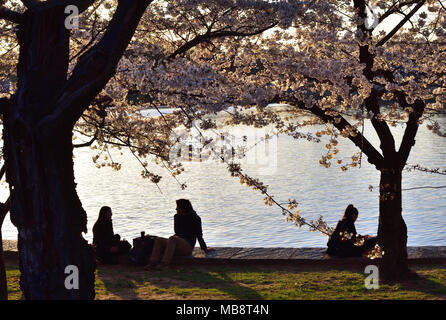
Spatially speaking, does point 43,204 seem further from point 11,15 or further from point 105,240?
A: point 105,240

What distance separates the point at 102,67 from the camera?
6.76 m

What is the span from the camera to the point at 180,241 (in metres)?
12.4

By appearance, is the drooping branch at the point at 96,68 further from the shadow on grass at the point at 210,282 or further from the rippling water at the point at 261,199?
the rippling water at the point at 261,199

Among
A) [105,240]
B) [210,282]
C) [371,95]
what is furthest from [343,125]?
[105,240]

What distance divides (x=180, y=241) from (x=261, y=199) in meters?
17.9

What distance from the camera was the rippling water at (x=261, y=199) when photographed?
21938mm

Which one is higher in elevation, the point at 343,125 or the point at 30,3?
the point at 30,3

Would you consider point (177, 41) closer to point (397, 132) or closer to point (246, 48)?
point (246, 48)

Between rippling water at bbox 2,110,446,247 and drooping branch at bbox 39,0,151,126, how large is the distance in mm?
13495

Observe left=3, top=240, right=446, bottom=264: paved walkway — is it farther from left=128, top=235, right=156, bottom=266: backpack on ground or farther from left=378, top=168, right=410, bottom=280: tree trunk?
left=378, top=168, right=410, bottom=280: tree trunk

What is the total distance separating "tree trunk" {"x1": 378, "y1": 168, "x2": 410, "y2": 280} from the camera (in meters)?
11.4

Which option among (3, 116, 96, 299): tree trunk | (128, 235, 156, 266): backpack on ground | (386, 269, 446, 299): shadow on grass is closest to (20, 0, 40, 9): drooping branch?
(3, 116, 96, 299): tree trunk

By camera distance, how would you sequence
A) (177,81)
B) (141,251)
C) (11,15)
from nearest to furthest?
1. (11,15)
2. (177,81)
3. (141,251)

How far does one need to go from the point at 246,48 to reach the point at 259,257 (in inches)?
153
